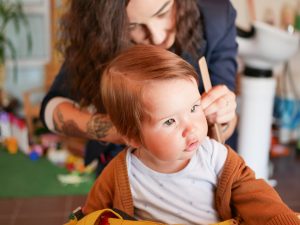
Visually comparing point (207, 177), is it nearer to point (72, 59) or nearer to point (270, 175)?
point (72, 59)

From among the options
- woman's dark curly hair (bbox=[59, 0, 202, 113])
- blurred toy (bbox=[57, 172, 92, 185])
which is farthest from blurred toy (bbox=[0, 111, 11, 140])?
woman's dark curly hair (bbox=[59, 0, 202, 113])

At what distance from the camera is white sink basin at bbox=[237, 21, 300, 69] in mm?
2332

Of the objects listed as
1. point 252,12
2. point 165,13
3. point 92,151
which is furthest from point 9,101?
point 165,13

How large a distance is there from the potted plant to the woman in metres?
2.07

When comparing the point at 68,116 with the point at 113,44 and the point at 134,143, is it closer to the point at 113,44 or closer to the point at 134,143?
the point at 113,44

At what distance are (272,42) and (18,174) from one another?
163 centimetres

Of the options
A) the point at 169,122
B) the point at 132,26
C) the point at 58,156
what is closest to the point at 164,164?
the point at 169,122

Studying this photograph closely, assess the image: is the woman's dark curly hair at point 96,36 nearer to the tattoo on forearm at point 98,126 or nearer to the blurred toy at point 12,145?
the tattoo on forearm at point 98,126

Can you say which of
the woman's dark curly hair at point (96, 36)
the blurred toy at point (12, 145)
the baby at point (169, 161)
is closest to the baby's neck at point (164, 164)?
the baby at point (169, 161)

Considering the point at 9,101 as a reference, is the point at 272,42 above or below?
above

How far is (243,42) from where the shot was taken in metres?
Result: 2.40

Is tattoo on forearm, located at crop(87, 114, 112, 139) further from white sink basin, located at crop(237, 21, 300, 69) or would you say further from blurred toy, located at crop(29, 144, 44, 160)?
blurred toy, located at crop(29, 144, 44, 160)

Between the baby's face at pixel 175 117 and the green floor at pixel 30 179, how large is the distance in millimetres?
1823

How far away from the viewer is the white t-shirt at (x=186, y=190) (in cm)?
101
